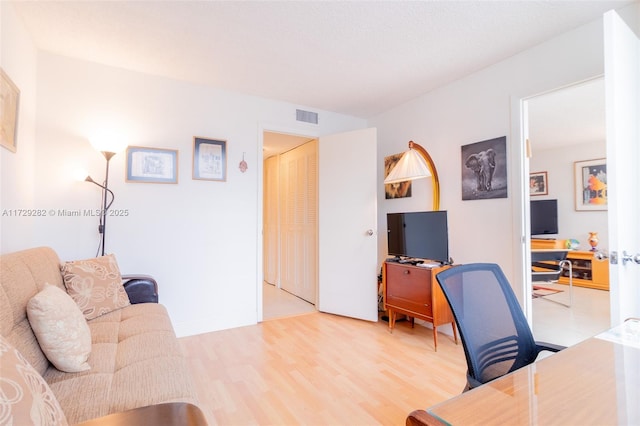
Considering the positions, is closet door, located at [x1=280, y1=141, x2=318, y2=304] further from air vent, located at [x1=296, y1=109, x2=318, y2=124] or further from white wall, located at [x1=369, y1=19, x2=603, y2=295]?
white wall, located at [x1=369, y1=19, x2=603, y2=295]

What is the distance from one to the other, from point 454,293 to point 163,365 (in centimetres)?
126

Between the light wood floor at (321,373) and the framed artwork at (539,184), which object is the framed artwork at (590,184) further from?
the light wood floor at (321,373)

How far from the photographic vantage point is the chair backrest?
1.02 metres

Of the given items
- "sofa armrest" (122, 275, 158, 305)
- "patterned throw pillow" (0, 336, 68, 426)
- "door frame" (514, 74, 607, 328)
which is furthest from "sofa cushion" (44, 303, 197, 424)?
"door frame" (514, 74, 607, 328)

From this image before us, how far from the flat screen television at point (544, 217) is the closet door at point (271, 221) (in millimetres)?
4686

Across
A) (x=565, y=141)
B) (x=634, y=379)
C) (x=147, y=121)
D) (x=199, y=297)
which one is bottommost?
(x=199, y=297)

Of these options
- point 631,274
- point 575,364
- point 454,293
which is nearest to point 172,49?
point 454,293

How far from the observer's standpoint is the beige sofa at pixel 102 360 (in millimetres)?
1012

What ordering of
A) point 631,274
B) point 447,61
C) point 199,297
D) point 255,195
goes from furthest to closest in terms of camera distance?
point 255,195, point 199,297, point 447,61, point 631,274

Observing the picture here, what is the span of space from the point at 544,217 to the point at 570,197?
1.73ft

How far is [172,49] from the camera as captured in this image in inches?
90.0

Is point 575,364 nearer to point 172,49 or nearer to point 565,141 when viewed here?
point 172,49

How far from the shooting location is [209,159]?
9.70 ft

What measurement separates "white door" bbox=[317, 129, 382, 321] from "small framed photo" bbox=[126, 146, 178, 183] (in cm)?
165
